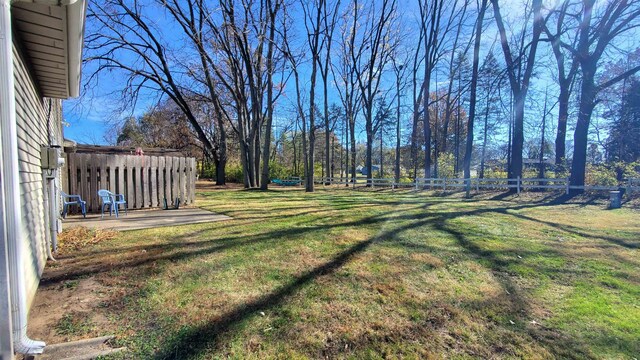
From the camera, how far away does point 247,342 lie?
2.12 m

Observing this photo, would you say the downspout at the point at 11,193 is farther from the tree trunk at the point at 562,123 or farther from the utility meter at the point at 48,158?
the tree trunk at the point at 562,123

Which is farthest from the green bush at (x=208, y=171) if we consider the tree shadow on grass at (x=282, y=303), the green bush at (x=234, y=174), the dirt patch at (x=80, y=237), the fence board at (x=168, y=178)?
the tree shadow on grass at (x=282, y=303)

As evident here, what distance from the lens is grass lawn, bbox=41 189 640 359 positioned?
2.15 meters

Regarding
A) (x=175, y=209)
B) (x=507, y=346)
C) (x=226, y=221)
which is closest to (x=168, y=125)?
(x=175, y=209)

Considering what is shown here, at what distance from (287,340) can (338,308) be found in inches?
25.0

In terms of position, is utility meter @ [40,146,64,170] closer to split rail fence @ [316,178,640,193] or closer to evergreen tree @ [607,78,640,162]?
split rail fence @ [316,178,640,193]

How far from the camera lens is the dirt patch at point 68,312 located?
2135 mm

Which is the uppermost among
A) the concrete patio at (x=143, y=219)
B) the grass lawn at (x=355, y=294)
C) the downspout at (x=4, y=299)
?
the downspout at (x=4, y=299)

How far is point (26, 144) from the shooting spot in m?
2.89

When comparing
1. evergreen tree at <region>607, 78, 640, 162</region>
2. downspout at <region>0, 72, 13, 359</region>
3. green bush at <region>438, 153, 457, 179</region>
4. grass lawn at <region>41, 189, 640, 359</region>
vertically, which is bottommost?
grass lawn at <region>41, 189, 640, 359</region>

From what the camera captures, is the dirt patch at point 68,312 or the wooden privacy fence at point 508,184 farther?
the wooden privacy fence at point 508,184

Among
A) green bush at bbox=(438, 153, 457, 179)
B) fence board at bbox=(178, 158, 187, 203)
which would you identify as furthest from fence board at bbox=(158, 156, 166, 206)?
green bush at bbox=(438, 153, 457, 179)

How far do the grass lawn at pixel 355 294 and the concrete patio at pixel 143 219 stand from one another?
2.38 ft

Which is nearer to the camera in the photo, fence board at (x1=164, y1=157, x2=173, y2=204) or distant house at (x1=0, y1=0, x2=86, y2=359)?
distant house at (x1=0, y1=0, x2=86, y2=359)
